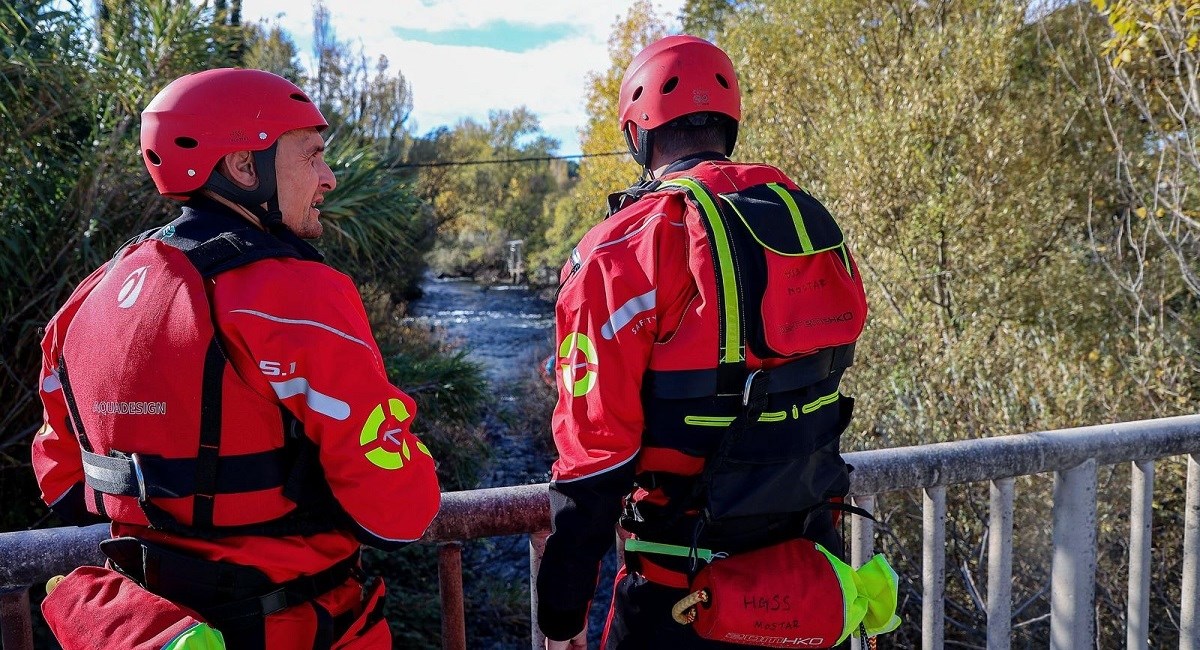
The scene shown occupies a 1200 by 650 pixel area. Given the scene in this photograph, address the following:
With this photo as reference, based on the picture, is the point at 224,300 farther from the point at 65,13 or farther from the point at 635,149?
the point at 65,13

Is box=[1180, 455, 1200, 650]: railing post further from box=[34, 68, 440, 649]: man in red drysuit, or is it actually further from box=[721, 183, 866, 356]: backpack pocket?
box=[34, 68, 440, 649]: man in red drysuit

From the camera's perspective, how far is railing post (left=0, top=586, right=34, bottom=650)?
183cm

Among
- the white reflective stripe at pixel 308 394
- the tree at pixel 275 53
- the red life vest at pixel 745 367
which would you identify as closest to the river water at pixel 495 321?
the tree at pixel 275 53

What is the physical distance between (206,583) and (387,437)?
17.7 inches

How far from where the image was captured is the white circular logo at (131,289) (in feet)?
5.28

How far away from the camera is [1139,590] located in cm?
275

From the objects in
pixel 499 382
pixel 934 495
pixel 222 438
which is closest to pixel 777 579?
pixel 934 495

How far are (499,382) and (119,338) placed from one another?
18.4 metres

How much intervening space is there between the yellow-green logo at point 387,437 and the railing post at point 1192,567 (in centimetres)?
261

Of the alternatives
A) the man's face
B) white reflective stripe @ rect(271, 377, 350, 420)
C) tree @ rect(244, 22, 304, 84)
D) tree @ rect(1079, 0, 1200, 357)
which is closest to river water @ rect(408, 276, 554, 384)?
tree @ rect(244, 22, 304, 84)

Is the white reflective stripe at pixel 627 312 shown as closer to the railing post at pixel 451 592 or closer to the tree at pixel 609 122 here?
the railing post at pixel 451 592

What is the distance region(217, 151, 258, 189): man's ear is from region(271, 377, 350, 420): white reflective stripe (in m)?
0.50

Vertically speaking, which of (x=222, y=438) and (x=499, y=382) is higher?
(x=222, y=438)

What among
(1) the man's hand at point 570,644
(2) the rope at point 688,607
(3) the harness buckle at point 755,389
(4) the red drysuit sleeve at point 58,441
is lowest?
(1) the man's hand at point 570,644
